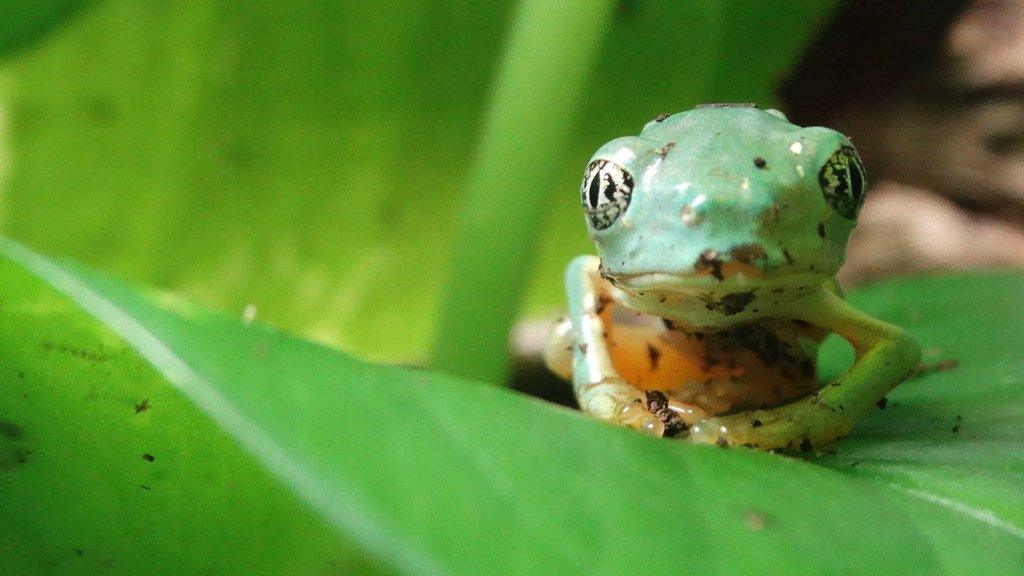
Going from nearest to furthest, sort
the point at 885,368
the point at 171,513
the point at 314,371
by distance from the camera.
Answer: the point at 314,371 → the point at 171,513 → the point at 885,368

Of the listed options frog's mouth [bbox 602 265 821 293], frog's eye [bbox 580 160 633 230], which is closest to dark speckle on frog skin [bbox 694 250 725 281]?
frog's mouth [bbox 602 265 821 293]

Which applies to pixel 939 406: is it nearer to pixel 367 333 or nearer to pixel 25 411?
pixel 25 411

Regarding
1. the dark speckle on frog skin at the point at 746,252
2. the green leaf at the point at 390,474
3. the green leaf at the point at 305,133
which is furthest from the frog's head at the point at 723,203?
the green leaf at the point at 305,133

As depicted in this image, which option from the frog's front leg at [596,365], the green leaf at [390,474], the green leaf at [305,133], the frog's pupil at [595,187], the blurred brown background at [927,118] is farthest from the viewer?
the blurred brown background at [927,118]

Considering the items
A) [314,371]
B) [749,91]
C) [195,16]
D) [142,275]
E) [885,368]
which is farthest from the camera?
[749,91]

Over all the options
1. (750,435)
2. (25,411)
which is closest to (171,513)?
(25,411)

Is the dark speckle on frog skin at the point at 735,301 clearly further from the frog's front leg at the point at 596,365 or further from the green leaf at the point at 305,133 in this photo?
the green leaf at the point at 305,133
